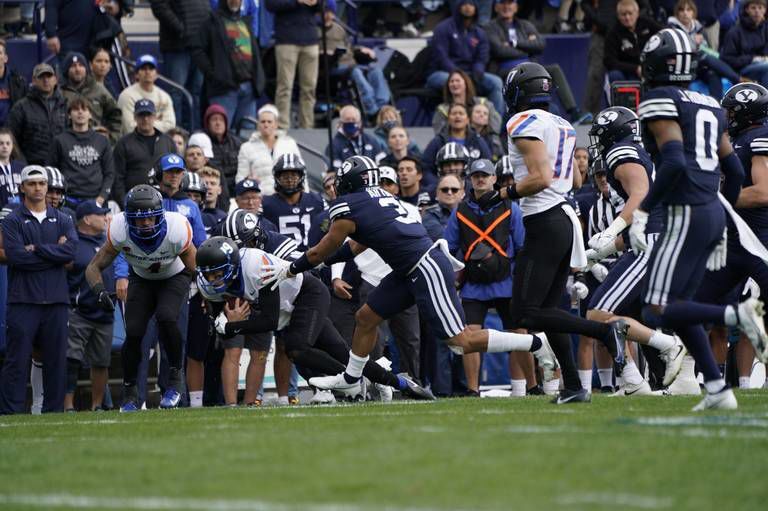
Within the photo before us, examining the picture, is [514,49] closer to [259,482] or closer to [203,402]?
[203,402]

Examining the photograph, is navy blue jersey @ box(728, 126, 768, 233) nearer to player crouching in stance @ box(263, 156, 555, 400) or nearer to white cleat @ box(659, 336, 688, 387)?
white cleat @ box(659, 336, 688, 387)

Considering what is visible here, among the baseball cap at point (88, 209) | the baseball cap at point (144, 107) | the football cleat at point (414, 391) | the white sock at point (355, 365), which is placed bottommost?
the football cleat at point (414, 391)

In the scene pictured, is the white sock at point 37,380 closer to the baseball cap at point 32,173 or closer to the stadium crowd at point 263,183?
the stadium crowd at point 263,183

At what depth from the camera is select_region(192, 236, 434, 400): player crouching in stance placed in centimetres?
983

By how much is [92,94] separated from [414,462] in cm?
962

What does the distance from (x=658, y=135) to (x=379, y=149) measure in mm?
7831

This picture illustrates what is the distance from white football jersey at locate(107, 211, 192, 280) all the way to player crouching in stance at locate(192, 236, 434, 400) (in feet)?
1.57

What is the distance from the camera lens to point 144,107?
1345 centimetres

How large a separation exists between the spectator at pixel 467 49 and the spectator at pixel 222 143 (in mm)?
3080

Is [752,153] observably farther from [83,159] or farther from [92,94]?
[92,94]

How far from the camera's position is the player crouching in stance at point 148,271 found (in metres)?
10.3

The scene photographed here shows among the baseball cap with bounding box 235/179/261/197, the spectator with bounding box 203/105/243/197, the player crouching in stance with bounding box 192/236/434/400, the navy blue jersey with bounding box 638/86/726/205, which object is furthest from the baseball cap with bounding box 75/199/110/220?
the navy blue jersey with bounding box 638/86/726/205

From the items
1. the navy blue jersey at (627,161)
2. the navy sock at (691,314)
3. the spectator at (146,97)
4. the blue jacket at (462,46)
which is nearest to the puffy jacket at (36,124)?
the spectator at (146,97)

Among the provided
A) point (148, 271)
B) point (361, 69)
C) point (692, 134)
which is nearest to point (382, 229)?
point (148, 271)
